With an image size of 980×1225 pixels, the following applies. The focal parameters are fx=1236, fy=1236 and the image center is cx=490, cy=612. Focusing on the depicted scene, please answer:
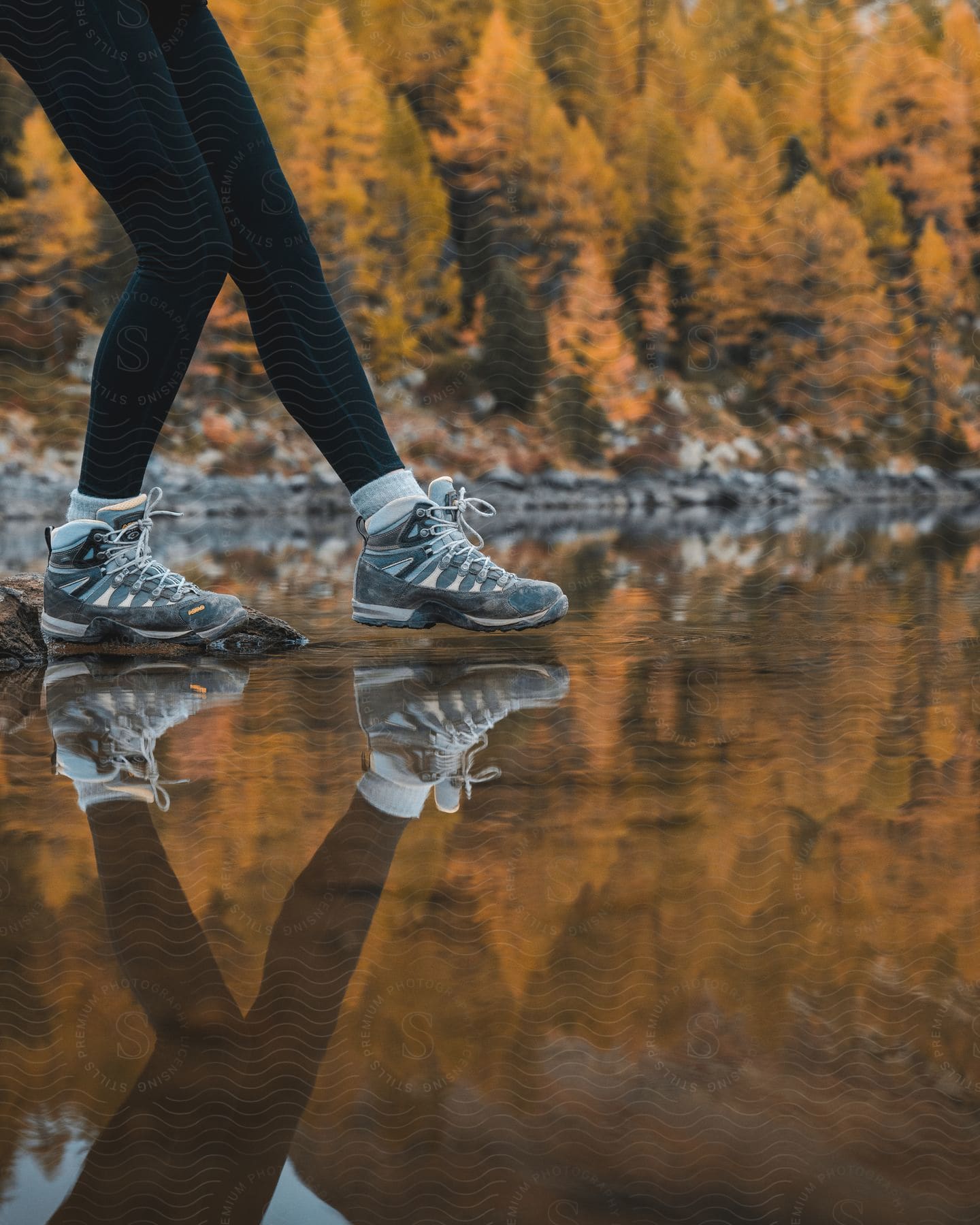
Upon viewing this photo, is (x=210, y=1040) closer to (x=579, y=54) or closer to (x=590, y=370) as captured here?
(x=590, y=370)

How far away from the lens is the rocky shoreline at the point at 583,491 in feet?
25.2

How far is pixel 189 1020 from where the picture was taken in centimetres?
55

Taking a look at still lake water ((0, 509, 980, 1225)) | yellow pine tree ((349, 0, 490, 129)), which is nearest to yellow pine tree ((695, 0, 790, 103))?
yellow pine tree ((349, 0, 490, 129))

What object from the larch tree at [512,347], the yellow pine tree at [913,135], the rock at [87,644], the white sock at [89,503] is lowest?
the rock at [87,644]

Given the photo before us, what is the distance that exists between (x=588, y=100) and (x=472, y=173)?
155 cm

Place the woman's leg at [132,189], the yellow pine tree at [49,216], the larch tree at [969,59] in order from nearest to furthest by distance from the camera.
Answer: the woman's leg at [132,189]
the yellow pine tree at [49,216]
the larch tree at [969,59]

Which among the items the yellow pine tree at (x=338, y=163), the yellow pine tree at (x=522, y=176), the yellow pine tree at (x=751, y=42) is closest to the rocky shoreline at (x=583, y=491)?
the yellow pine tree at (x=338, y=163)

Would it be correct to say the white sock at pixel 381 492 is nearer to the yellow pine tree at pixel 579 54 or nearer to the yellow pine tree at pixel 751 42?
the yellow pine tree at pixel 579 54

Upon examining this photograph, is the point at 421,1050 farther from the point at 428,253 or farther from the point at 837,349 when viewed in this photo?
the point at 837,349

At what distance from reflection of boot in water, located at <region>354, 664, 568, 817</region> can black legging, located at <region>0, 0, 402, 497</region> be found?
361 millimetres

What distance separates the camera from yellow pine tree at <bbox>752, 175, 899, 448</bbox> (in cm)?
1073

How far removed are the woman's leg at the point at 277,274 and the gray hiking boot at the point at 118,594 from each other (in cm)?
25

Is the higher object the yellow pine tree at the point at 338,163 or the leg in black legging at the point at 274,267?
the yellow pine tree at the point at 338,163

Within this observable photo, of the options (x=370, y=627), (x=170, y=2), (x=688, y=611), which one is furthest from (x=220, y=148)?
(x=688, y=611)
